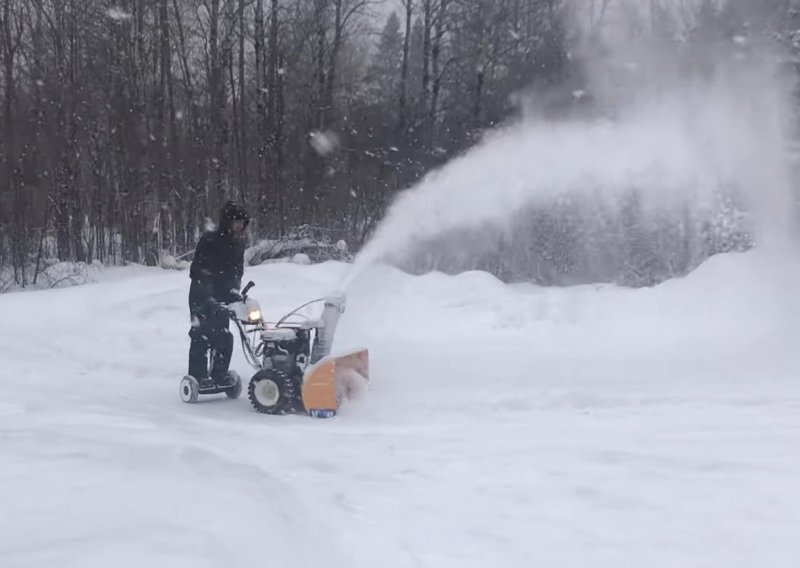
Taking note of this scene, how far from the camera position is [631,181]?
1343 cm

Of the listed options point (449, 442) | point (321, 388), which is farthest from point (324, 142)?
point (449, 442)

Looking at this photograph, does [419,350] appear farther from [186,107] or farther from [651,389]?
[186,107]

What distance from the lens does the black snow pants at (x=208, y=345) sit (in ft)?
24.5

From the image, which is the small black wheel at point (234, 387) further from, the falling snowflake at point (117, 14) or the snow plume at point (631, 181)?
the falling snowflake at point (117, 14)

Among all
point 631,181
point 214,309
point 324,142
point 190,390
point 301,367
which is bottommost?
point 190,390

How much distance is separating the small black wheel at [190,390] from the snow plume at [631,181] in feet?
7.17

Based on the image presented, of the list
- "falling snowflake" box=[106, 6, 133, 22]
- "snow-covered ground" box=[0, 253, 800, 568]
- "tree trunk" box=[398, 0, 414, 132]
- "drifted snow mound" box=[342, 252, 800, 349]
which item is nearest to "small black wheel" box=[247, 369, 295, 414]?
"snow-covered ground" box=[0, 253, 800, 568]

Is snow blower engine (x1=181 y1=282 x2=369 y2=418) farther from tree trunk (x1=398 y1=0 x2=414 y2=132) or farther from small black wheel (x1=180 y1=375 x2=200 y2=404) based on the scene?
tree trunk (x1=398 y1=0 x2=414 y2=132)

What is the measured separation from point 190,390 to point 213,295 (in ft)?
3.09

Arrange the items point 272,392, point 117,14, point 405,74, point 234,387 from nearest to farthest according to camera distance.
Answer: point 272,392
point 234,387
point 117,14
point 405,74

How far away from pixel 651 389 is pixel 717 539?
11.5 feet

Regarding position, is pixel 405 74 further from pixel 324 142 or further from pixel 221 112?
pixel 221 112

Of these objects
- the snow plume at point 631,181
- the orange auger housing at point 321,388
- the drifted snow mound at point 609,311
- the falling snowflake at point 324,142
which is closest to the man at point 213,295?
the orange auger housing at point 321,388

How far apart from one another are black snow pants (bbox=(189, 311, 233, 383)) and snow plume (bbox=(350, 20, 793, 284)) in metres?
1.69
